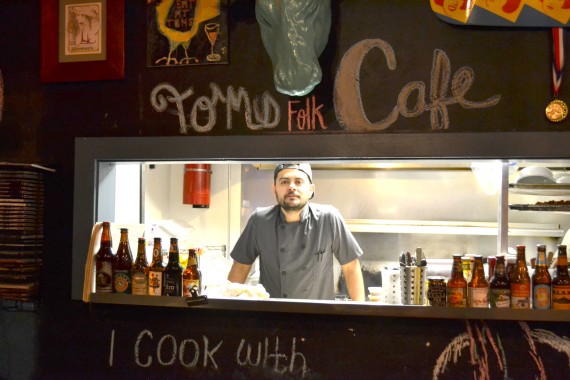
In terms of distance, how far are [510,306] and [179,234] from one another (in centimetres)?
257

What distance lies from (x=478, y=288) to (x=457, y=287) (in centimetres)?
9

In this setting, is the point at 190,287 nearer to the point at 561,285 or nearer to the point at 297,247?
the point at 297,247

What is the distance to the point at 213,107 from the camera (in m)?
2.88

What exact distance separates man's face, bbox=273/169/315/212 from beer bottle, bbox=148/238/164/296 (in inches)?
44.9

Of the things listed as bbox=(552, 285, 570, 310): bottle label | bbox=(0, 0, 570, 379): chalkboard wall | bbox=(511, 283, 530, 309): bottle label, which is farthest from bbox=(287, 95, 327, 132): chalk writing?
bbox=(552, 285, 570, 310): bottle label

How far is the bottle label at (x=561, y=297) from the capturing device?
2410 mm

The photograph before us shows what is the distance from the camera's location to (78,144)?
3.01 meters

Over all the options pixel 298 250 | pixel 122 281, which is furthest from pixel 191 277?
pixel 298 250

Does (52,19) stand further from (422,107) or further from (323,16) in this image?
(422,107)

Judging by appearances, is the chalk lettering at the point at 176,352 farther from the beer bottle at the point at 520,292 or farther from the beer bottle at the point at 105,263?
the beer bottle at the point at 520,292

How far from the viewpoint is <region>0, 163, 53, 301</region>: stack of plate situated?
2.89 m

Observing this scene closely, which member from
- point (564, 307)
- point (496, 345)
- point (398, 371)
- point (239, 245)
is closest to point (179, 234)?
point (239, 245)

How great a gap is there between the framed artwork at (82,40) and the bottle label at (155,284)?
1.12 metres

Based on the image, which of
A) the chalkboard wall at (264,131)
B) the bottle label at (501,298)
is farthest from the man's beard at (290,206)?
the bottle label at (501,298)
